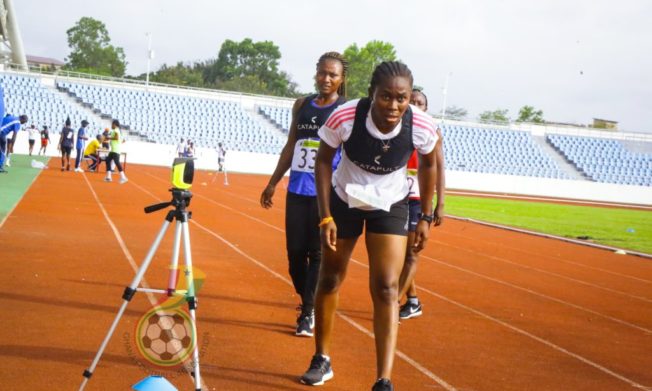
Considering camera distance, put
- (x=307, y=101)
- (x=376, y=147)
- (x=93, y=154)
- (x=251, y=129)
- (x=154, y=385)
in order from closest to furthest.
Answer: (x=154, y=385)
(x=376, y=147)
(x=307, y=101)
(x=93, y=154)
(x=251, y=129)

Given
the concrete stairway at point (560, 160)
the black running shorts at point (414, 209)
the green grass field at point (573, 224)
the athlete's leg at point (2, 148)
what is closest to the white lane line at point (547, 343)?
the black running shorts at point (414, 209)

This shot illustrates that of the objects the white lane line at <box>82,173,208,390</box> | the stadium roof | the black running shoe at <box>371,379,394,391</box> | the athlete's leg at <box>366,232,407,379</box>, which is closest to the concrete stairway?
the white lane line at <box>82,173,208,390</box>

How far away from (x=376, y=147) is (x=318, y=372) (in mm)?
1423

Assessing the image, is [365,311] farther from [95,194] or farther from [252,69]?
[252,69]

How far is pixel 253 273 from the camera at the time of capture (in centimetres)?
958

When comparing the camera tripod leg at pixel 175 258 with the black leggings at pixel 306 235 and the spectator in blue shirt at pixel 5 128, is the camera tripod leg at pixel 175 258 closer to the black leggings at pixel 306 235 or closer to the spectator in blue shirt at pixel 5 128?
the black leggings at pixel 306 235

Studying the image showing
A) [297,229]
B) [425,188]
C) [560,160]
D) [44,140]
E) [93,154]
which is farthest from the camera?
[560,160]

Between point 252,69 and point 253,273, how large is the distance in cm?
11147

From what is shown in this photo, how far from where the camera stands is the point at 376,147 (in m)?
4.71

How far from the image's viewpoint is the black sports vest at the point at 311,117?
6.32 meters

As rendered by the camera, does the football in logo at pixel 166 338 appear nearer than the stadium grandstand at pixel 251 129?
Yes

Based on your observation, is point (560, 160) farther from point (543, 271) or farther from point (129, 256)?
point (129, 256)

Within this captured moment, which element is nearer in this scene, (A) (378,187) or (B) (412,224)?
(A) (378,187)

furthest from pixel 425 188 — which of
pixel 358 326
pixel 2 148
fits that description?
pixel 2 148
